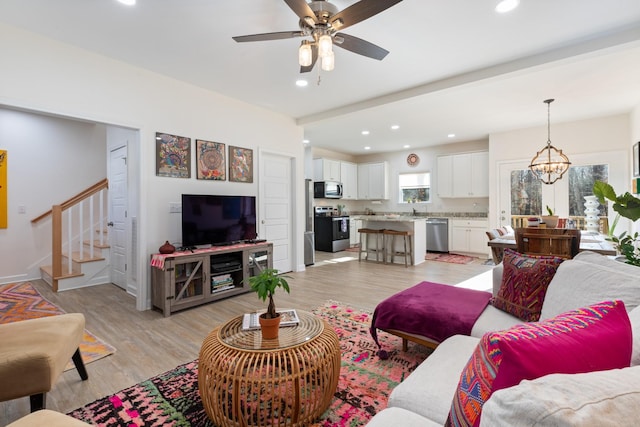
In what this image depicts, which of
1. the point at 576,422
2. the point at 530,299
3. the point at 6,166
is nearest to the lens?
the point at 576,422

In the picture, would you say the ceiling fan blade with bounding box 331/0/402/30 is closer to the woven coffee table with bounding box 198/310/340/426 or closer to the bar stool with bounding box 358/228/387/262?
the woven coffee table with bounding box 198/310/340/426

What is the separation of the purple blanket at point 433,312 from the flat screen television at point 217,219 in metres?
2.38

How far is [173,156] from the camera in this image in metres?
3.76

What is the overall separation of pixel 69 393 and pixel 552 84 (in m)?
5.74

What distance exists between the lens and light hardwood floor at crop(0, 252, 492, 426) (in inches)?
80.2

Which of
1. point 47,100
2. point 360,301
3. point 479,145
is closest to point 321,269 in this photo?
point 360,301

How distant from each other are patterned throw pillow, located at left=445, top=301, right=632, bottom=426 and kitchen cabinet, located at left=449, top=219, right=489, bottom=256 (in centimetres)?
662

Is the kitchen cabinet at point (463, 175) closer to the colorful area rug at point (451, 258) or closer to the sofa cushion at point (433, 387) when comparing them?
the colorful area rug at point (451, 258)

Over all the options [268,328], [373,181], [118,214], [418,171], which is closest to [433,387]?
[268,328]

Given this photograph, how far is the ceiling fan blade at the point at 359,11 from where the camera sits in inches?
73.5

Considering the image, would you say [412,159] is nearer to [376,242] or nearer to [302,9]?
[376,242]

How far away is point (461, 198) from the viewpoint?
763 cm

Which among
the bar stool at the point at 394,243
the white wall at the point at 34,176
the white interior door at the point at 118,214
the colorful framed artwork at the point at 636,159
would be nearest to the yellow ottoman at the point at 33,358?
the white interior door at the point at 118,214

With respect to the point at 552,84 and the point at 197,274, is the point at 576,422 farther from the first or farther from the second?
the point at 552,84
